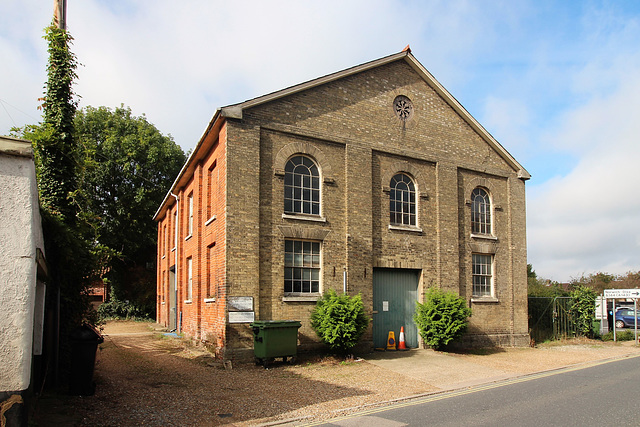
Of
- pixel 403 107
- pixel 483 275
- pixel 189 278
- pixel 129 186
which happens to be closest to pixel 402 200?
pixel 403 107

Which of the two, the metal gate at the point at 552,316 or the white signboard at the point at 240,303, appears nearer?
the white signboard at the point at 240,303

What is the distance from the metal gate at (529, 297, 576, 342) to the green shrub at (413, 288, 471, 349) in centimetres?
678

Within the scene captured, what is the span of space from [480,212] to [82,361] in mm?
14468

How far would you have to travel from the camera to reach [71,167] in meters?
10.4

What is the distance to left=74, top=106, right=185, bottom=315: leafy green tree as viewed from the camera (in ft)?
104

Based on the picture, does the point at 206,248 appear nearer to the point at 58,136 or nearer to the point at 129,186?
the point at 58,136

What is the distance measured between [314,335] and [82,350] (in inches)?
259

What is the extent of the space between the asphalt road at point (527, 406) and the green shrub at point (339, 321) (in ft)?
12.3

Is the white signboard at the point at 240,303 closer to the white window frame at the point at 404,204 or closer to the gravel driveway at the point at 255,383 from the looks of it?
the gravel driveway at the point at 255,383

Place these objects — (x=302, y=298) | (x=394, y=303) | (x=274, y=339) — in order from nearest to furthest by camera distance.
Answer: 1. (x=274, y=339)
2. (x=302, y=298)
3. (x=394, y=303)

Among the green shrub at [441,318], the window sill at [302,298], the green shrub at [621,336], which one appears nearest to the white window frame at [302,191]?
the window sill at [302,298]

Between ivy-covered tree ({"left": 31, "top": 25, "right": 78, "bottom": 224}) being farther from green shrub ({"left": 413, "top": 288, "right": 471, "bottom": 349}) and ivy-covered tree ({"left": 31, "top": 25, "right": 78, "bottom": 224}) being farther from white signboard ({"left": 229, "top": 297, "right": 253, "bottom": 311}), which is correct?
green shrub ({"left": 413, "top": 288, "right": 471, "bottom": 349})

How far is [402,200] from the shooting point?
54.7 ft

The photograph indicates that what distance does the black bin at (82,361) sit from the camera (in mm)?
8688
